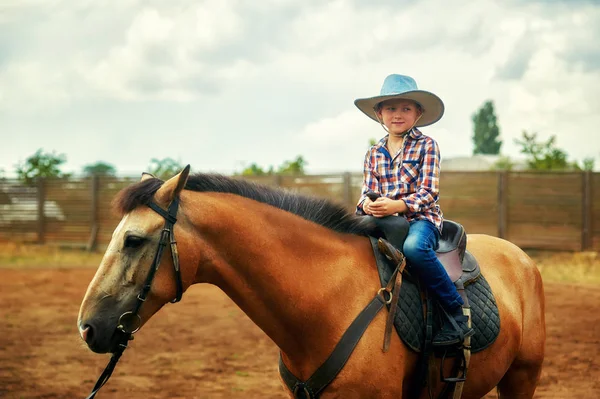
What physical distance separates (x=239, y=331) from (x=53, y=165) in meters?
15.4

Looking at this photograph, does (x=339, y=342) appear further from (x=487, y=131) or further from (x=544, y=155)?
(x=487, y=131)

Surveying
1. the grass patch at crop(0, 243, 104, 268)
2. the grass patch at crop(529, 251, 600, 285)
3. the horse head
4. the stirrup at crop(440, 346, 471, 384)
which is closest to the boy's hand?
the stirrup at crop(440, 346, 471, 384)

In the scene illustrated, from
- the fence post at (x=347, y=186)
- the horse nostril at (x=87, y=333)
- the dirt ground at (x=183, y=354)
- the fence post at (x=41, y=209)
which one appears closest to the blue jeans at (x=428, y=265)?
the horse nostril at (x=87, y=333)

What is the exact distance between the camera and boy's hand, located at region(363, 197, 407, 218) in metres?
3.04

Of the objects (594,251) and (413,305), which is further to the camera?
(594,251)

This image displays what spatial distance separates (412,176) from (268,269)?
1.01m

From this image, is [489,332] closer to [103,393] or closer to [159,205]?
[159,205]

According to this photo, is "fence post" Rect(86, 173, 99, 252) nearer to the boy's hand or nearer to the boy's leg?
the boy's hand

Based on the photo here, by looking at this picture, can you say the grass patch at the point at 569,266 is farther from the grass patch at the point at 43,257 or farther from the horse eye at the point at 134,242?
the grass patch at the point at 43,257

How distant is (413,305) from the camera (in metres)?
2.96

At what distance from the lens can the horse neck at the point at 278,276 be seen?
8.95 ft

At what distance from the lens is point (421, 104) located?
3326 mm

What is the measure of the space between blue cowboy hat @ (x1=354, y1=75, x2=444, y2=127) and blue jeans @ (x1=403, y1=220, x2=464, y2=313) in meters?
0.73

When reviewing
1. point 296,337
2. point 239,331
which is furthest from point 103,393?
point 296,337
